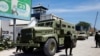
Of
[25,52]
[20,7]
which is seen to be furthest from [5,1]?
[25,52]

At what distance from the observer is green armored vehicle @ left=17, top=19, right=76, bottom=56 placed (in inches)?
493

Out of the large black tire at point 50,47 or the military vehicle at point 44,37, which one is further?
the military vehicle at point 44,37

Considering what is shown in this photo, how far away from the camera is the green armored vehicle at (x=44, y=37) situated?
12520 millimetres

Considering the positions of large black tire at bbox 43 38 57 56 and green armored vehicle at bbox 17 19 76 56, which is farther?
green armored vehicle at bbox 17 19 76 56

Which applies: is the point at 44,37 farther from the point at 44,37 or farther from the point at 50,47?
the point at 50,47

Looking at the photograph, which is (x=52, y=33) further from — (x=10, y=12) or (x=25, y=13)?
(x=25, y=13)

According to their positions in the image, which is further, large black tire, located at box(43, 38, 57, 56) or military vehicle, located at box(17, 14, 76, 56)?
military vehicle, located at box(17, 14, 76, 56)

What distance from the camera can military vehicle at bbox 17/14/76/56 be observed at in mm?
12523

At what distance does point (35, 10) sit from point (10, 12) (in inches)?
1466

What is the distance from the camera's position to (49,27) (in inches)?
553

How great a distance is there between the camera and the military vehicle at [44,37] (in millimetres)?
12523

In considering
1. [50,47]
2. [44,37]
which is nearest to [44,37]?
[44,37]

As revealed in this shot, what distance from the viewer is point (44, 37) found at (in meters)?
12.5

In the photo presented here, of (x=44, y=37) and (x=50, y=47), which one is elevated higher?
(x=44, y=37)
